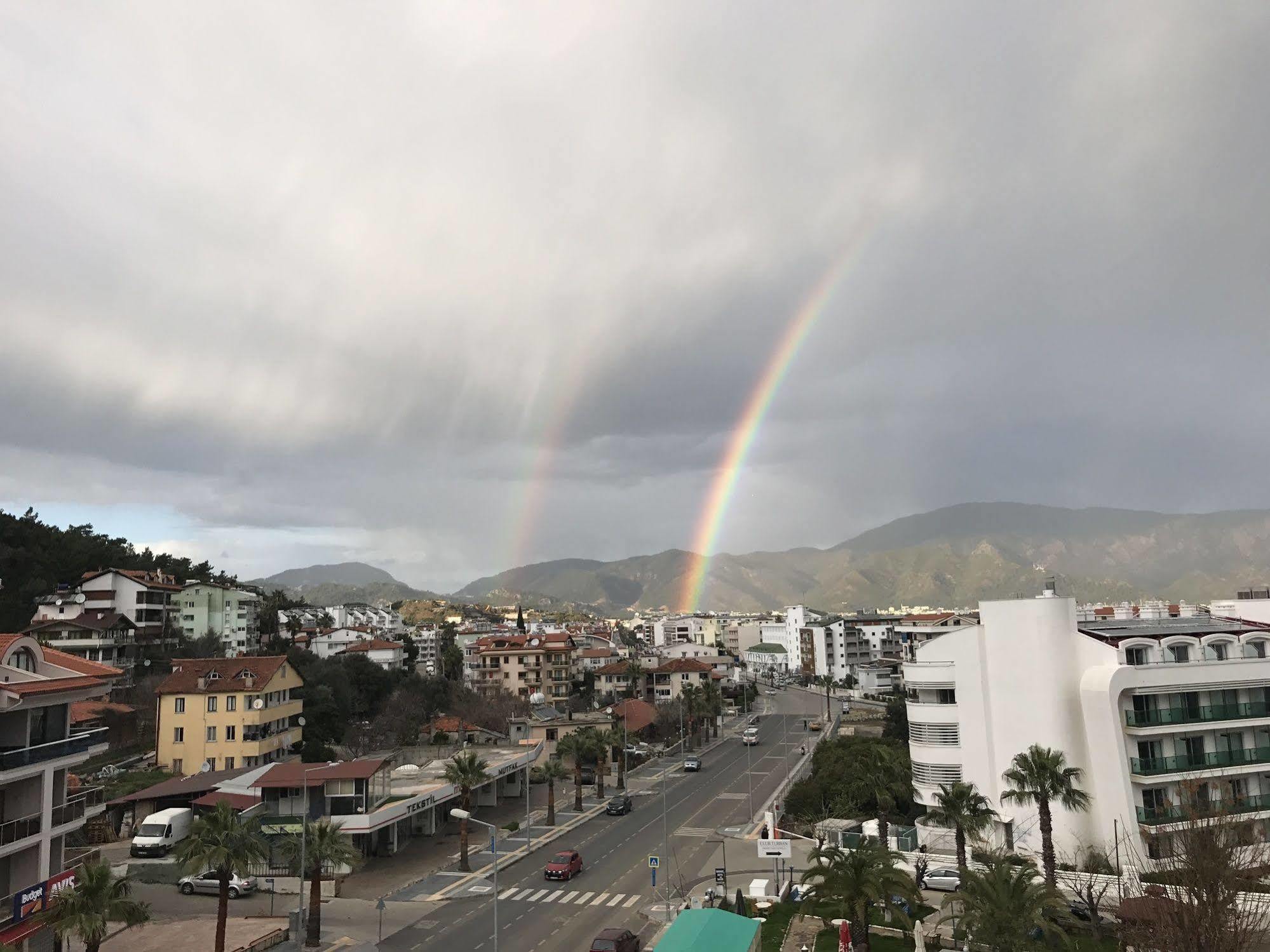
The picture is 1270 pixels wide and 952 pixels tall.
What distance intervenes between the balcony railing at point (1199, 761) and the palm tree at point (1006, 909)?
20.6 m

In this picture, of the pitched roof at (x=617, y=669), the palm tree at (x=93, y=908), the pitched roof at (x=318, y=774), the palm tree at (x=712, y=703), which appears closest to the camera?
the palm tree at (x=93, y=908)

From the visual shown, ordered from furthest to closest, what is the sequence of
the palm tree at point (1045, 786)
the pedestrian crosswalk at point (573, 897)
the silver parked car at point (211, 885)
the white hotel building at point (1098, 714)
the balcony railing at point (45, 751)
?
the white hotel building at point (1098, 714), the silver parked car at point (211, 885), the pedestrian crosswalk at point (573, 897), the palm tree at point (1045, 786), the balcony railing at point (45, 751)

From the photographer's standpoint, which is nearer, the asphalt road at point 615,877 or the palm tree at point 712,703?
the asphalt road at point 615,877

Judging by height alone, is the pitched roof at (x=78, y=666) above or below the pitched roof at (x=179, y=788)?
above

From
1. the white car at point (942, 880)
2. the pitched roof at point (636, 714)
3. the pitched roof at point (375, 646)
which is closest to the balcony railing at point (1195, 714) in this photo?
the white car at point (942, 880)

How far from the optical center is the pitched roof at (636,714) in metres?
102

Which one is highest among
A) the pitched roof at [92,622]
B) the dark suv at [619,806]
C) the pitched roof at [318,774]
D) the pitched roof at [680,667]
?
the pitched roof at [92,622]

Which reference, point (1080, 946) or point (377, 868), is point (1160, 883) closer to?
point (1080, 946)

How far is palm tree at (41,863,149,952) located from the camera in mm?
28422

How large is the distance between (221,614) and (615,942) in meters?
113

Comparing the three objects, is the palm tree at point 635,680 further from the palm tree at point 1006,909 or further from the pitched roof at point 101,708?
the palm tree at point 1006,909

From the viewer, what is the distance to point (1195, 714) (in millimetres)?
49406

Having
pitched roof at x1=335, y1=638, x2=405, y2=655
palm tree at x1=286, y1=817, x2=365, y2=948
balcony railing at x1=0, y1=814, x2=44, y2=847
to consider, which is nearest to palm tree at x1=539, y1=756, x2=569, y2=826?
palm tree at x1=286, y1=817, x2=365, y2=948

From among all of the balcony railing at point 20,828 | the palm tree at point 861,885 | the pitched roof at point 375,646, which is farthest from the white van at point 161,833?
the pitched roof at point 375,646
